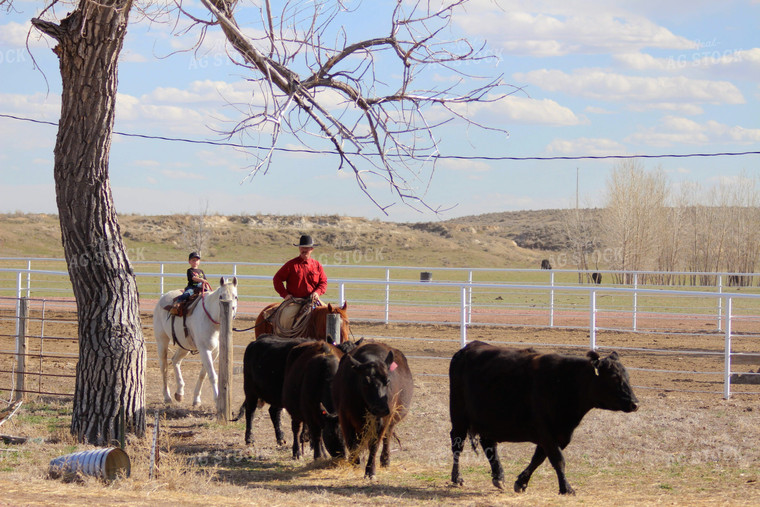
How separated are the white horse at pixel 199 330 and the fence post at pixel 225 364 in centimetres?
29

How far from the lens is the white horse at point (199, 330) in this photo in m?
10.1

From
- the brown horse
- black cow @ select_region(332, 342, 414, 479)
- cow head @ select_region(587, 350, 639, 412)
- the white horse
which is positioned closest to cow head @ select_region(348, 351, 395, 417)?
black cow @ select_region(332, 342, 414, 479)

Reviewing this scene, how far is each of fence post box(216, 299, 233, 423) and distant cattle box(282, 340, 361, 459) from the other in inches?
60.0

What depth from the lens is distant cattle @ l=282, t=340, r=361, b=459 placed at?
7465 mm

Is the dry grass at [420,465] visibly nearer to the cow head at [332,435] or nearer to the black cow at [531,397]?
the cow head at [332,435]

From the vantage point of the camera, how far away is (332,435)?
24.4 ft

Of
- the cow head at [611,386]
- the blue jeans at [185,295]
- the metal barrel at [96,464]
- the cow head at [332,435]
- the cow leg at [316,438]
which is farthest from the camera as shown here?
the blue jeans at [185,295]

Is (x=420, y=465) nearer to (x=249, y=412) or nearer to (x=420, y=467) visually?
(x=420, y=467)

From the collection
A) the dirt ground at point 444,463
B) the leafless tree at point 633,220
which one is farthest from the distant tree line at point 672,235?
the dirt ground at point 444,463

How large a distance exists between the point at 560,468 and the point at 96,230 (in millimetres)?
5207

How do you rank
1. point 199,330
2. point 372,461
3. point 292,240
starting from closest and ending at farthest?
1. point 372,461
2. point 199,330
3. point 292,240

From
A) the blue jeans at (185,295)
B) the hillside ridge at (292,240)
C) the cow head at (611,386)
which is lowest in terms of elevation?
the cow head at (611,386)

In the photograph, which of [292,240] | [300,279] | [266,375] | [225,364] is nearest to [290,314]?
[300,279]

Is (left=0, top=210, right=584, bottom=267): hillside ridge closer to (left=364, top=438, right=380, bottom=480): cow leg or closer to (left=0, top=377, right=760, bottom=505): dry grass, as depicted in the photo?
(left=0, top=377, right=760, bottom=505): dry grass
